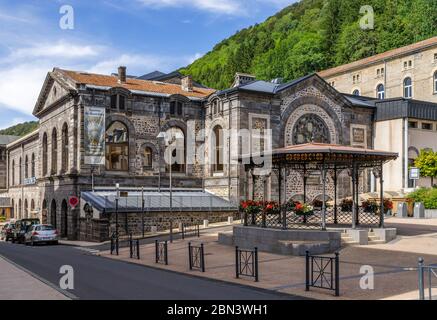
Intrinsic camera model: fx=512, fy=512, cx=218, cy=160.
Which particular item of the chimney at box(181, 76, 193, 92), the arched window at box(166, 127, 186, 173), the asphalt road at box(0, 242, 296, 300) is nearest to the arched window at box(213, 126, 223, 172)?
the arched window at box(166, 127, 186, 173)

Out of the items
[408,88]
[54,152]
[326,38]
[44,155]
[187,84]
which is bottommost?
[44,155]

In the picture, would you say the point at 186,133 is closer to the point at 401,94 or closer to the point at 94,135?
the point at 94,135

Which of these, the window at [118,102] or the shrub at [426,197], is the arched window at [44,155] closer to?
the window at [118,102]

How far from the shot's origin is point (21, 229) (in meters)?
36.9

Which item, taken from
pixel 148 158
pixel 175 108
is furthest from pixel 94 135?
pixel 175 108

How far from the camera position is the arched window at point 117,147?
3634 centimetres

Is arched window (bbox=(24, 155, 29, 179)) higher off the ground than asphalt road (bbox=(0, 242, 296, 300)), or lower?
higher

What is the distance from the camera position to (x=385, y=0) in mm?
78750

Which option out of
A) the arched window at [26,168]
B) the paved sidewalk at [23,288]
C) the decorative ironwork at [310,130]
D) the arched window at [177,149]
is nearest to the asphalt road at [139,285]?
the paved sidewalk at [23,288]

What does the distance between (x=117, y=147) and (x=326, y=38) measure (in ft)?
187

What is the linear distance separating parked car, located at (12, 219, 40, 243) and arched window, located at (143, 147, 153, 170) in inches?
352

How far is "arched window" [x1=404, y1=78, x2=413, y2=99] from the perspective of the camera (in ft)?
177

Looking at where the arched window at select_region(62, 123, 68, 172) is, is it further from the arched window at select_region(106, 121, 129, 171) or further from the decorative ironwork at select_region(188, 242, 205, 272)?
the decorative ironwork at select_region(188, 242, 205, 272)
